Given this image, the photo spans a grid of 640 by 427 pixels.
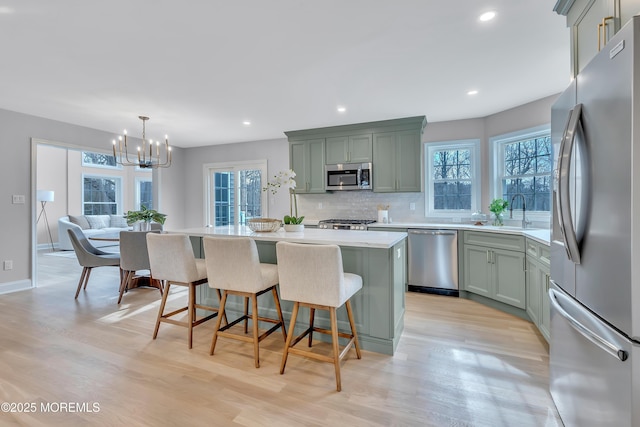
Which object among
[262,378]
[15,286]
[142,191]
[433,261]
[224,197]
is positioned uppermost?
[142,191]

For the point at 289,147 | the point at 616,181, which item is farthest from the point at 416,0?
the point at 289,147

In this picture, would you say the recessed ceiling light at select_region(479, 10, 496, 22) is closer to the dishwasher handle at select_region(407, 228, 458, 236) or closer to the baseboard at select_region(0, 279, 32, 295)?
the dishwasher handle at select_region(407, 228, 458, 236)

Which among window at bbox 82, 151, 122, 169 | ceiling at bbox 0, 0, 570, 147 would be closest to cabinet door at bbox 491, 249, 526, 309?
ceiling at bbox 0, 0, 570, 147

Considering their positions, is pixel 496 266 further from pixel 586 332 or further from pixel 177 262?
pixel 177 262

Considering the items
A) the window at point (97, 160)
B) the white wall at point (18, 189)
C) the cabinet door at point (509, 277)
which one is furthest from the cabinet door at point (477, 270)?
the window at point (97, 160)

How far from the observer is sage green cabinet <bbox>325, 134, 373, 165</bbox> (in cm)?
465

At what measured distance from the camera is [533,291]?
9.05 ft

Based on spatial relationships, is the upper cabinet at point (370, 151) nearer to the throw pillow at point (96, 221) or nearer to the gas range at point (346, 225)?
the gas range at point (346, 225)

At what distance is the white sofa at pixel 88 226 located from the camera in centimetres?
728

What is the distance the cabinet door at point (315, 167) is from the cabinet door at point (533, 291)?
9.93 feet

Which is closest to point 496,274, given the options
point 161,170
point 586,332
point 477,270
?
point 477,270

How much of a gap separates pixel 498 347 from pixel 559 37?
2.48 meters

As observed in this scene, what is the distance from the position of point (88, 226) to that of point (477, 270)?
349 inches

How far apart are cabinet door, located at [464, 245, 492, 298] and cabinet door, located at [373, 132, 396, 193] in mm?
1411
